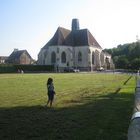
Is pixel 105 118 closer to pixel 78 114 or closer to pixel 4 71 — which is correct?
pixel 78 114

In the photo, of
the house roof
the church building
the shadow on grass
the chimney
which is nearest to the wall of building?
the church building

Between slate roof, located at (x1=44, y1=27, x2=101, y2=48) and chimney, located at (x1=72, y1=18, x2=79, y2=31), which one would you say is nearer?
slate roof, located at (x1=44, y1=27, x2=101, y2=48)

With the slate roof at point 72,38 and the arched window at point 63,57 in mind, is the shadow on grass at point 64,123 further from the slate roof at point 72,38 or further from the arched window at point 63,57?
the slate roof at point 72,38

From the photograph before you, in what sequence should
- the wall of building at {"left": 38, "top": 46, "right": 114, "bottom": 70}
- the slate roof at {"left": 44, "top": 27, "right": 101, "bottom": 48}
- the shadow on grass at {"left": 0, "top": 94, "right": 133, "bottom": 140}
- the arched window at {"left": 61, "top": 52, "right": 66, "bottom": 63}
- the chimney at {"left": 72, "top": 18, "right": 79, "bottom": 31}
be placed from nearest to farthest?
the shadow on grass at {"left": 0, "top": 94, "right": 133, "bottom": 140} < the wall of building at {"left": 38, "top": 46, "right": 114, "bottom": 70} < the arched window at {"left": 61, "top": 52, "right": 66, "bottom": 63} < the slate roof at {"left": 44, "top": 27, "right": 101, "bottom": 48} < the chimney at {"left": 72, "top": 18, "right": 79, "bottom": 31}

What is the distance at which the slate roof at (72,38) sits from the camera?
376ft

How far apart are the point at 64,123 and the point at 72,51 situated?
344 ft

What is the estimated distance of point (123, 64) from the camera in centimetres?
10894

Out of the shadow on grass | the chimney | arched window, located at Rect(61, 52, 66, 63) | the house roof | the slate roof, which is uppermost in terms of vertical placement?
the chimney

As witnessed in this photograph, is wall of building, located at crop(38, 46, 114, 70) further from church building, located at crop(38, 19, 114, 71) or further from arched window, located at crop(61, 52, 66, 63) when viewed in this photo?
arched window, located at crop(61, 52, 66, 63)

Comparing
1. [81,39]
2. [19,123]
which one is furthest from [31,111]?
[81,39]

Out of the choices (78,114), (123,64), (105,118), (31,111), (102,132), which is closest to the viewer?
(102,132)

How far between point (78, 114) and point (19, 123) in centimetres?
280

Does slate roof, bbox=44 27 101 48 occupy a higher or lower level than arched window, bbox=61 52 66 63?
higher

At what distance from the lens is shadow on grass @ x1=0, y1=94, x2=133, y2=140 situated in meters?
9.41
